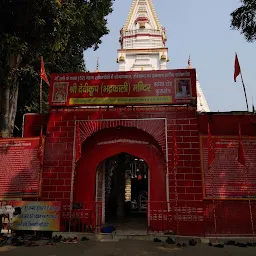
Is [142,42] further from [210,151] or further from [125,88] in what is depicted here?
→ [210,151]

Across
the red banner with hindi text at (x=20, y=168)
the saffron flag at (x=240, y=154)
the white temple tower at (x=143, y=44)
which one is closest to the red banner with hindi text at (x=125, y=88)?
the red banner with hindi text at (x=20, y=168)

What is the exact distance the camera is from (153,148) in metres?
9.81

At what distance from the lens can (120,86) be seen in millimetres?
10148

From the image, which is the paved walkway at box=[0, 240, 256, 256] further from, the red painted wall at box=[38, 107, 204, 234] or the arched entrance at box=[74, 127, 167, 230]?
the arched entrance at box=[74, 127, 167, 230]

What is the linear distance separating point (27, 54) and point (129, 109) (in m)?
5.86

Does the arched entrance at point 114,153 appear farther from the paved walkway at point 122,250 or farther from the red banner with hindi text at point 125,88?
the paved walkway at point 122,250

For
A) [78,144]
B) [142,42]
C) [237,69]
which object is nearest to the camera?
[78,144]

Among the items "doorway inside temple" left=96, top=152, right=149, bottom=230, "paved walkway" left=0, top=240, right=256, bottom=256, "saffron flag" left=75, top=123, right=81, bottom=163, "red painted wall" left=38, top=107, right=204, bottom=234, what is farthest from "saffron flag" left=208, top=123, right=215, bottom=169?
"saffron flag" left=75, top=123, right=81, bottom=163

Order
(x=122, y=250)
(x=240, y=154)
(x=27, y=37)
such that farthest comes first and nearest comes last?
(x=27, y=37) < (x=240, y=154) < (x=122, y=250)

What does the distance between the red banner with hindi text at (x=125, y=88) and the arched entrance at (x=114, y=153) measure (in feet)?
Answer: 3.71

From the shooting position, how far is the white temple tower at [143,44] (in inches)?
1034

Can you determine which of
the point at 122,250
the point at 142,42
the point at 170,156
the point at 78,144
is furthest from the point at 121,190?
the point at 142,42

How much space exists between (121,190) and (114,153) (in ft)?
14.6

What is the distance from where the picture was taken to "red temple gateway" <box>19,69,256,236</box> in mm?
8820
